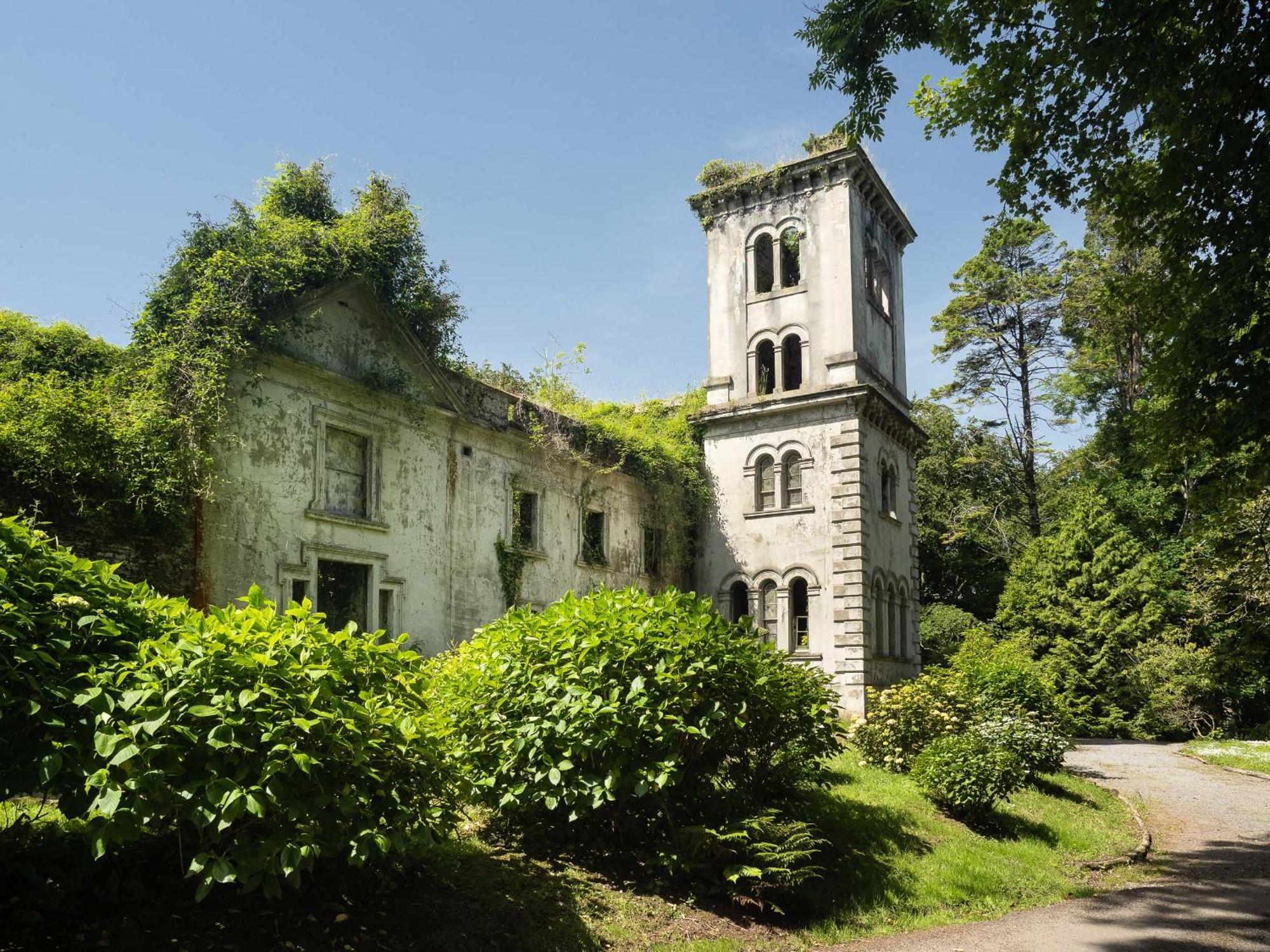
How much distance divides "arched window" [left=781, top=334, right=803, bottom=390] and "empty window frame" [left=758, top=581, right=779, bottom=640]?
5.57m

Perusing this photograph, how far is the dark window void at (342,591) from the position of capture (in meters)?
15.5

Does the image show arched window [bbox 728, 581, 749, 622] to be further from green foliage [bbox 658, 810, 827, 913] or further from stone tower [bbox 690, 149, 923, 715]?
green foliage [bbox 658, 810, 827, 913]

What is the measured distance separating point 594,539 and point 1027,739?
37.4ft

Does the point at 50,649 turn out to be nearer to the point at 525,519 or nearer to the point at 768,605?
the point at 525,519

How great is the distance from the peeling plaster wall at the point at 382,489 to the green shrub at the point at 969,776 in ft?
30.8

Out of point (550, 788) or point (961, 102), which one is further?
point (961, 102)

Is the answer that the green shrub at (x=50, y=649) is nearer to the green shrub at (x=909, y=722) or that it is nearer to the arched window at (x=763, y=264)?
the green shrub at (x=909, y=722)

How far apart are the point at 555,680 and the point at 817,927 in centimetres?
332

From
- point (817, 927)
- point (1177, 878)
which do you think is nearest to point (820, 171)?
point (1177, 878)

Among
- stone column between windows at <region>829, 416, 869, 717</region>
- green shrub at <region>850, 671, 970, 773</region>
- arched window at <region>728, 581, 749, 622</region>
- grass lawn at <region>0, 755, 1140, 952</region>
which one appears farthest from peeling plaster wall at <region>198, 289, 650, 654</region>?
green shrub at <region>850, 671, 970, 773</region>

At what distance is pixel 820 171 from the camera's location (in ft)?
81.9

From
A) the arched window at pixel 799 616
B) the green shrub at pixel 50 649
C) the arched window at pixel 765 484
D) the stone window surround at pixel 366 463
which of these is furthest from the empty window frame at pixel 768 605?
the green shrub at pixel 50 649

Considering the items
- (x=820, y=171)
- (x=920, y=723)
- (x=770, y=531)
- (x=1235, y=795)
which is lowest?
(x=1235, y=795)

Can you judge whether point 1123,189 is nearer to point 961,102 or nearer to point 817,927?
point 961,102
